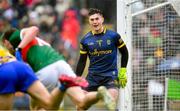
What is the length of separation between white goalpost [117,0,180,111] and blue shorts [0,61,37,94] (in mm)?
3892

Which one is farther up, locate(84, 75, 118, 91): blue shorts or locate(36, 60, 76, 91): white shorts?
locate(36, 60, 76, 91): white shorts

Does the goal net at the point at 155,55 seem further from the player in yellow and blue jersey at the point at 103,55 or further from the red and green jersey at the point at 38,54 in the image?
the red and green jersey at the point at 38,54

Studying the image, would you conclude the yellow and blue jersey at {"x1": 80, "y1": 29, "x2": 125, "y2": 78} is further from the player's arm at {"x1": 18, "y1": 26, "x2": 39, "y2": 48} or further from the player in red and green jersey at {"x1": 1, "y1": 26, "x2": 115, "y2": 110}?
the player's arm at {"x1": 18, "y1": 26, "x2": 39, "y2": 48}

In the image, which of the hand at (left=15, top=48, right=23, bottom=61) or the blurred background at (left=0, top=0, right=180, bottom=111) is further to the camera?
the blurred background at (left=0, top=0, right=180, bottom=111)

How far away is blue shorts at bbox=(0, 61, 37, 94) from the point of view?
895cm

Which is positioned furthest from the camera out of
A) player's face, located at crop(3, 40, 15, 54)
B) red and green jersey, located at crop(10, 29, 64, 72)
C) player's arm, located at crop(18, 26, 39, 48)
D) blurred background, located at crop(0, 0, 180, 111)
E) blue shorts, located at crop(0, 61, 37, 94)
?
blurred background, located at crop(0, 0, 180, 111)

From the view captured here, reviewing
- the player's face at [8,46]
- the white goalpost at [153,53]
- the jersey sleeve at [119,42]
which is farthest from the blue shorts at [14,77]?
the white goalpost at [153,53]

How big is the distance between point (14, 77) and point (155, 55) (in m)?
4.45

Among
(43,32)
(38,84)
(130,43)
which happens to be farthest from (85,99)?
(43,32)

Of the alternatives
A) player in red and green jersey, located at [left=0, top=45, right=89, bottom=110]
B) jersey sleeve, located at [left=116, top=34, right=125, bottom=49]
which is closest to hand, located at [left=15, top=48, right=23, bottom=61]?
player in red and green jersey, located at [left=0, top=45, right=89, bottom=110]

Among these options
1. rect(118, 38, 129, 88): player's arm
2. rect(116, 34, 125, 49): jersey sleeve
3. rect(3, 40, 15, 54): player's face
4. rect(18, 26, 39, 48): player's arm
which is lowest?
rect(118, 38, 129, 88): player's arm

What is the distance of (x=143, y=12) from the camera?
12.5 metres

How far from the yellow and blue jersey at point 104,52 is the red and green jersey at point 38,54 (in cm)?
139

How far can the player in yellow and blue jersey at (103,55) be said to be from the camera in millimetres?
11305
